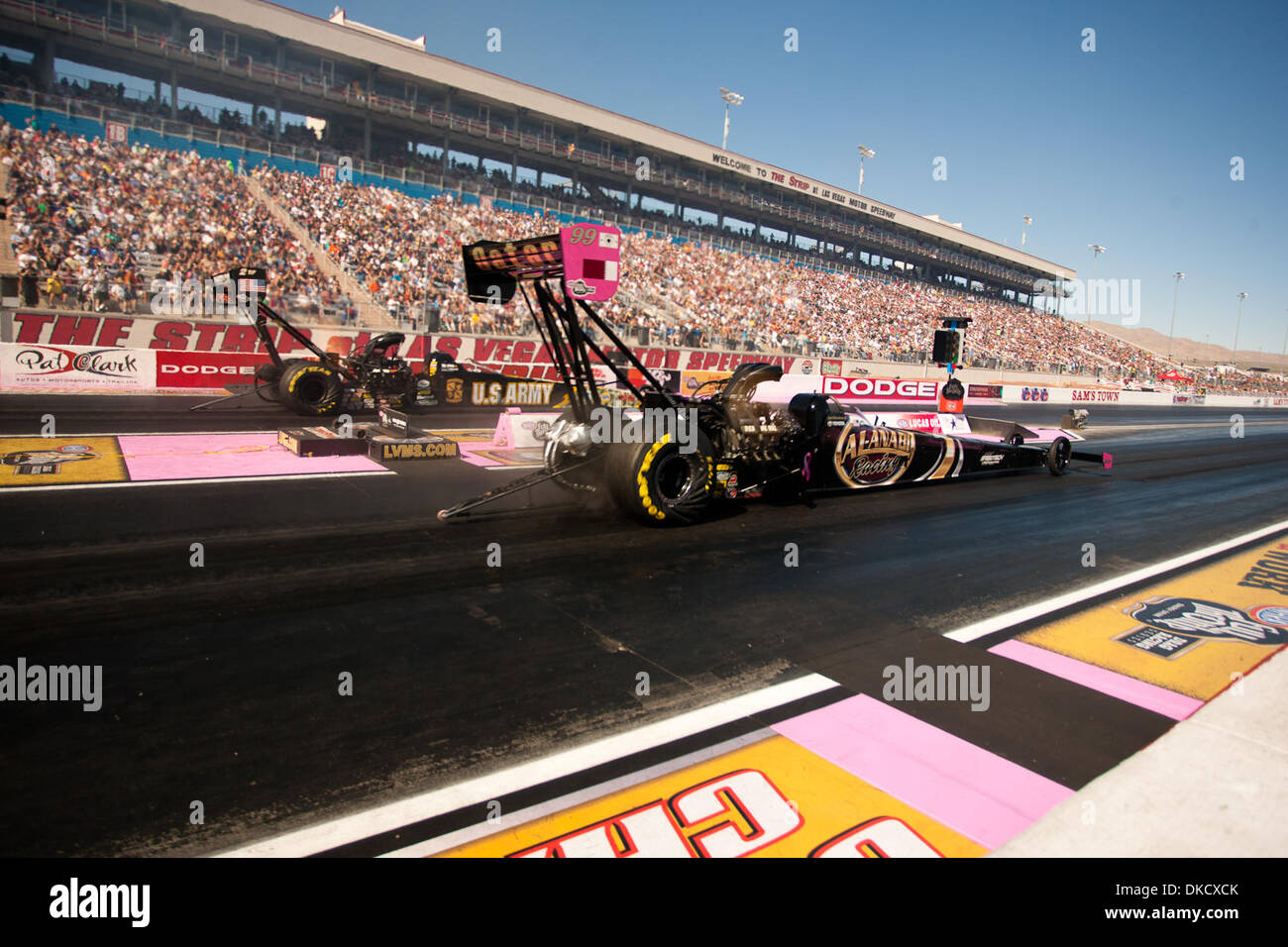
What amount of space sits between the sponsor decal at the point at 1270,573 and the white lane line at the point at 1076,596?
1.28ft

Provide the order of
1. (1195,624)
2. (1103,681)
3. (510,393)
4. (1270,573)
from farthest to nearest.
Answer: (510,393) → (1270,573) → (1195,624) → (1103,681)

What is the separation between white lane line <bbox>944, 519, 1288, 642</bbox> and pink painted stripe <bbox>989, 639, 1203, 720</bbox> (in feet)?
0.87

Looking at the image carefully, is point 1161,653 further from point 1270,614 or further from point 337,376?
point 337,376

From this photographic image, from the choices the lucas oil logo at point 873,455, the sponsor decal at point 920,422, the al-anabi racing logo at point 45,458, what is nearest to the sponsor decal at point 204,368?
the al-anabi racing logo at point 45,458

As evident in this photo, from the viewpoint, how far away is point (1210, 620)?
5.95 meters

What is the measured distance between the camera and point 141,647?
14.2 ft

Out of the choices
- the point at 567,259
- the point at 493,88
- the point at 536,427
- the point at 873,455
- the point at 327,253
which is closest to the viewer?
the point at 567,259

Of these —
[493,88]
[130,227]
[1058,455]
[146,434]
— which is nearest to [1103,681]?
[1058,455]

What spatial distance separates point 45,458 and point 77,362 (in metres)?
9.96

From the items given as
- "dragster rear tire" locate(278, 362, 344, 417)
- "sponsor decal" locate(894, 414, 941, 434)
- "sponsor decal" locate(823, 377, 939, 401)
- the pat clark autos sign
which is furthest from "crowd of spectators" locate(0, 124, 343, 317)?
"sponsor decal" locate(823, 377, 939, 401)

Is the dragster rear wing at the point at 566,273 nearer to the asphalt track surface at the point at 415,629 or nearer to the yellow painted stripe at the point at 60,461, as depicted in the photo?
the asphalt track surface at the point at 415,629
